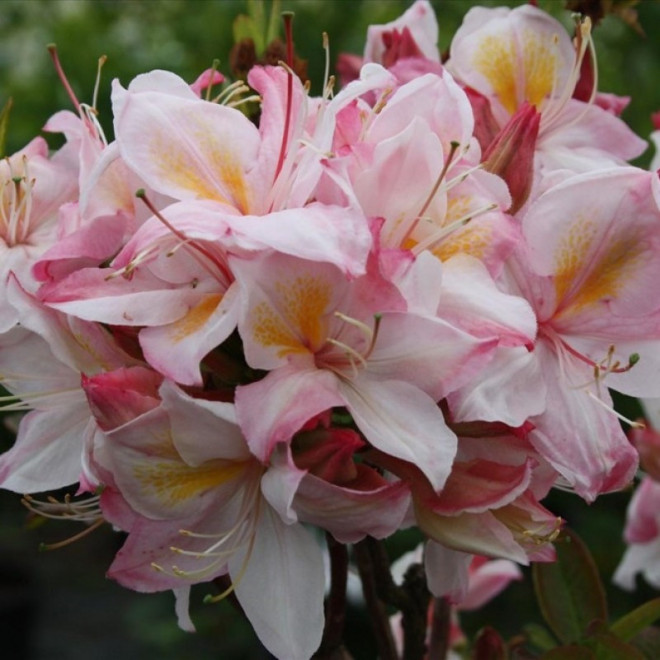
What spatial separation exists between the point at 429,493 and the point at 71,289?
6.1 inches

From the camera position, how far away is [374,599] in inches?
24.6

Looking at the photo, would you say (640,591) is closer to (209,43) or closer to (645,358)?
(209,43)

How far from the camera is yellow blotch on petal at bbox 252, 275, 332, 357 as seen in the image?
0.44 metres

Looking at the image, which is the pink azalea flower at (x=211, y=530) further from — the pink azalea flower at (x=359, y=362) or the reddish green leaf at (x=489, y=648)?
the reddish green leaf at (x=489, y=648)

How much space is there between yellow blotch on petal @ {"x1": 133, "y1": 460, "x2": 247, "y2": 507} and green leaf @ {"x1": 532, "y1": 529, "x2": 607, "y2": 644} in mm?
265

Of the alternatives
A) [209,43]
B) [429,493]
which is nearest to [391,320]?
[429,493]

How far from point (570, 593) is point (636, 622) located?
43 millimetres

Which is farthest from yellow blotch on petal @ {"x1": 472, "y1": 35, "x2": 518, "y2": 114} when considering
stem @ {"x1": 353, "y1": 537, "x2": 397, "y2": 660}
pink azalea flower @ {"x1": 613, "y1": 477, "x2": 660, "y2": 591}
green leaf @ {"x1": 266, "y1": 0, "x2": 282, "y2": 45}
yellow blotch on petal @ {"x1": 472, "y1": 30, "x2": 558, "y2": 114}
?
pink azalea flower @ {"x1": 613, "y1": 477, "x2": 660, "y2": 591}

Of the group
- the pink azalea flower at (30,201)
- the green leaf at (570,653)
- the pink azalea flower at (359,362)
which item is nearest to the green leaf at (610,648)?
the green leaf at (570,653)

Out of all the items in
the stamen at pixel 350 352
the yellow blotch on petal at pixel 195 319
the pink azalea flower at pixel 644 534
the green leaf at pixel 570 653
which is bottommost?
the pink azalea flower at pixel 644 534

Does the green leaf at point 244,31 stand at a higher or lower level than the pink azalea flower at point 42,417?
higher

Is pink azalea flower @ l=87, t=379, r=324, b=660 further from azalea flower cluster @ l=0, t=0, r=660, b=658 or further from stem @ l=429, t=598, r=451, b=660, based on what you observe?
stem @ l=429, t=598, r=451, b=660

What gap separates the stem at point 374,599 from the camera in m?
0.60

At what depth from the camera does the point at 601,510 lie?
1883 mm
